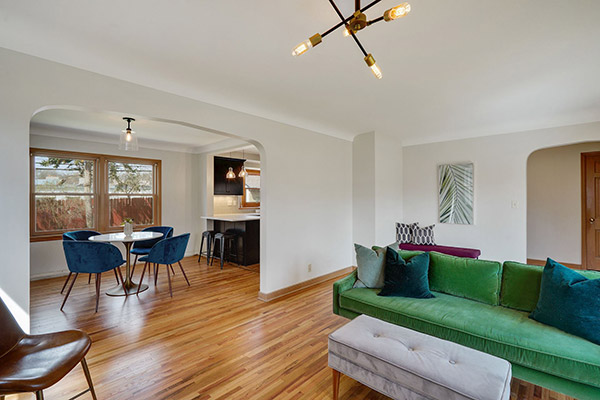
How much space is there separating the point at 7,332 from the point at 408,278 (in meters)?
2.88

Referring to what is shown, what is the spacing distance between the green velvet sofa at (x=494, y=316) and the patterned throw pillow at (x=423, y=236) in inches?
86.5

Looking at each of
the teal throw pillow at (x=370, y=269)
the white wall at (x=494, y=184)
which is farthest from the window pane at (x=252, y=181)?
the teal throw pillow at (x=370, y=269)

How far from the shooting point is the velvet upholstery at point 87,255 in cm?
328

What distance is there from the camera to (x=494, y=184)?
447cm

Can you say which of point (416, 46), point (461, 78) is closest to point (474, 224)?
point (461, 78)

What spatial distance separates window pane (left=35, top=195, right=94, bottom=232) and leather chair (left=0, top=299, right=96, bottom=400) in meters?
3.92

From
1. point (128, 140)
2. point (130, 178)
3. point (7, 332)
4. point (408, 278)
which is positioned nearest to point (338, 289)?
point (408, 278)

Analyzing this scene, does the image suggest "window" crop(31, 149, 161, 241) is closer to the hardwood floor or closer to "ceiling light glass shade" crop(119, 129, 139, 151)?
the hardwood floor

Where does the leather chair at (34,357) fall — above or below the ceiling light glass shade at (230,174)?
below

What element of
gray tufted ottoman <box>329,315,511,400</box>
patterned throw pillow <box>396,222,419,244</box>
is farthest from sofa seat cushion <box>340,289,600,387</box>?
patterned throw pillow <box>396,222,419,244</box>

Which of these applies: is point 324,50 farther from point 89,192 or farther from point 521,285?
point 89,192

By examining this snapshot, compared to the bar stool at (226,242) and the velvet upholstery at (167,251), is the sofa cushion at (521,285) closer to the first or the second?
the velvet upholstery at (167,251)

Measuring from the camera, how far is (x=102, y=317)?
312 centimetres

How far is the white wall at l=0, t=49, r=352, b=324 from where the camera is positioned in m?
1.94
